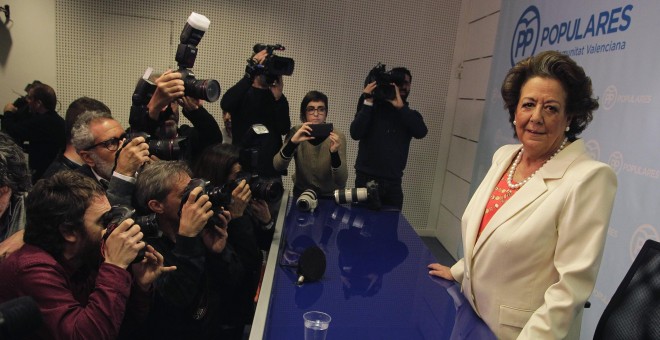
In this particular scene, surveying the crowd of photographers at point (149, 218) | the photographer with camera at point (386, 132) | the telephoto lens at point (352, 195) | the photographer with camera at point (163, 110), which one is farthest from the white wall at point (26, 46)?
the telephoto lens at point (352, 195)

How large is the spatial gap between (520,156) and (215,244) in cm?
132

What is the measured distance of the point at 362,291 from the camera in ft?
5.83

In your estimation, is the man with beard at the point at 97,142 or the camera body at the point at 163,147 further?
the man with beard at the point at 97,142

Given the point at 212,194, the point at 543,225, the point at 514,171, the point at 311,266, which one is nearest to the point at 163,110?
the point at 212,194

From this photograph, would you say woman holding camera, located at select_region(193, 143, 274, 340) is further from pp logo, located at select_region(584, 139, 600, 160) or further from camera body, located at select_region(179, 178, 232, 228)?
pp logo, located at select_region(584, 139, 600, 160)

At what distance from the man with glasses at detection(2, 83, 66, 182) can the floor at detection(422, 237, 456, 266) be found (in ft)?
12.8

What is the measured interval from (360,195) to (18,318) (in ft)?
7.89

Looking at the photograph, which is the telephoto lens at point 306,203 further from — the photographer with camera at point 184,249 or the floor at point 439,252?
the floor at point 439,252

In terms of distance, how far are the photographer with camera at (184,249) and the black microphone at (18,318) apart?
982 mm

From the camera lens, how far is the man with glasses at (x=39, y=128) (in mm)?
3730

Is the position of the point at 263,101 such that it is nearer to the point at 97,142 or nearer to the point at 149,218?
the point at 97,142

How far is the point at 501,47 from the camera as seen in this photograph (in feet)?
12.5

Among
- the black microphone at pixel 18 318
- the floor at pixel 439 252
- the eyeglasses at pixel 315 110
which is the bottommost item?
the floor at pixel 439 252

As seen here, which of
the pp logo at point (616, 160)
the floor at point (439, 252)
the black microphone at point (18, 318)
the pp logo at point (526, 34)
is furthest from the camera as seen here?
the floor at point (439, 252)
